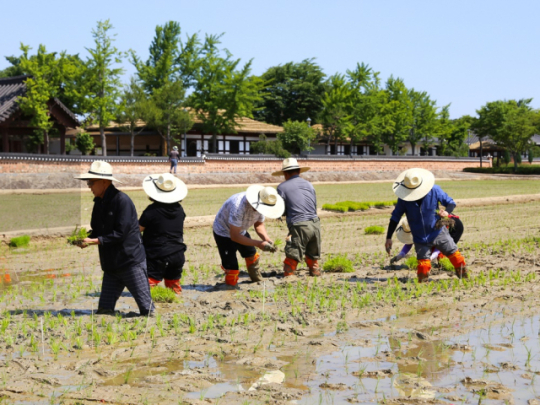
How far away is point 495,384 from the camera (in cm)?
473

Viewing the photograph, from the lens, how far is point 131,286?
21.6 ft

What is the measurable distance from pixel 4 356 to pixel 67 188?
26.0m

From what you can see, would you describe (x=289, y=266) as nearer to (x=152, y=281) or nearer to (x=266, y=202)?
(x=266, y=202)

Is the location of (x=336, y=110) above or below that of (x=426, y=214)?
above

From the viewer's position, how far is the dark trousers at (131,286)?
6586 mm

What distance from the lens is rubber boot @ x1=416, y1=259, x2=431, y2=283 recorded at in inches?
335

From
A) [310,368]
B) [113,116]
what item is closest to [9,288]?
[310,368]

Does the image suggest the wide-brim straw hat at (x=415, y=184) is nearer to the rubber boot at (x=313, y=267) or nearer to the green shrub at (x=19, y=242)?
the rubber boot at (x=313, y=267)

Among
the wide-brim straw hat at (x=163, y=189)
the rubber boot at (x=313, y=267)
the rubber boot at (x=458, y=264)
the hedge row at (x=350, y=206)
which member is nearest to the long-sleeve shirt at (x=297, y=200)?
the rubber boot at (x=313, y=267)

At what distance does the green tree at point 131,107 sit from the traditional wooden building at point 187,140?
8.84 feet

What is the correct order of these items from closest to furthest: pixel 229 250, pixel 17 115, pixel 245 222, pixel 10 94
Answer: pixel 245 222, pixel 229 250, pixel 17 115, pixel 10 94

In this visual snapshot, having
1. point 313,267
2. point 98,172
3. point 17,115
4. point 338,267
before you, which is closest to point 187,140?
point 17,115

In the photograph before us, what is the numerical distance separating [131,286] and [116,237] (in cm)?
54

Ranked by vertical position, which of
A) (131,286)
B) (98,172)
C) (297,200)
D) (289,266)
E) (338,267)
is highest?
(98,172)
